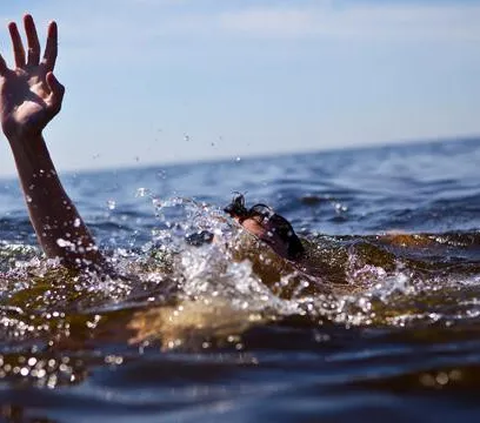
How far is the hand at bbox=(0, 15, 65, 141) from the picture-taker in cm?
483

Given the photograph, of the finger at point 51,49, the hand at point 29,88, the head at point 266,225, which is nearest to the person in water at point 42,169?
the hand at point 29,88

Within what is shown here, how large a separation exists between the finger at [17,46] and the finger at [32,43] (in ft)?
0.15

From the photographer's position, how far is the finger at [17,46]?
5.23 meters

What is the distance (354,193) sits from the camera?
15570mm

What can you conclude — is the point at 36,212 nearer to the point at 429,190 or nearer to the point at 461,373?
the point at 461,373

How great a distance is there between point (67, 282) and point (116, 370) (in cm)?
158

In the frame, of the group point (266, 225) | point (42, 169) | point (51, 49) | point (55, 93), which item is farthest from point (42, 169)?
point (266, 225)

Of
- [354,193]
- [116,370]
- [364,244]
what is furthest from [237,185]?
[116,370]

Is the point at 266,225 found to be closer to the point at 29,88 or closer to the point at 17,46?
the point at 29,88

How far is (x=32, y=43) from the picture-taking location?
206 inches

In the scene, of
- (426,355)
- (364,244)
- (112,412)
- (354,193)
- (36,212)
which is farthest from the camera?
(354,193)

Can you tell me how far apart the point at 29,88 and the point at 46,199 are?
2.18 feet

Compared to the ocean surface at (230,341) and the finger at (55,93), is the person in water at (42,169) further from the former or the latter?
the ocean surface at (230,341)

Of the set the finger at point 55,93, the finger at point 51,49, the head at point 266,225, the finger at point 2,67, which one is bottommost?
the head at point 266,225
